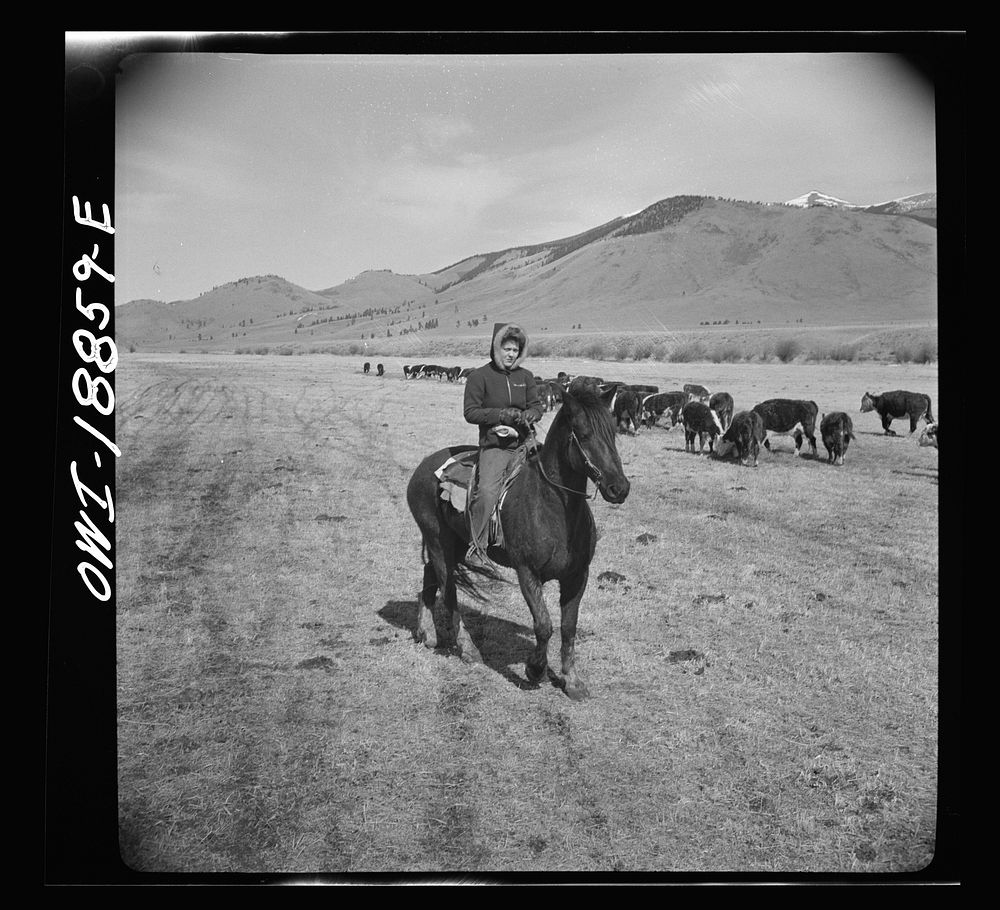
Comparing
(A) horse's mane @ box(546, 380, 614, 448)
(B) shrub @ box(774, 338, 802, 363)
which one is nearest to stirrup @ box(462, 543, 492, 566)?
(A) horse's mane @ box(546, 380, 614, 448)

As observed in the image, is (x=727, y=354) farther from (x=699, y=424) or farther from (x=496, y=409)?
(x=496, y=409)

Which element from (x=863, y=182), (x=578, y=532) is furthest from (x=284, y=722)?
(x=863, y=182)

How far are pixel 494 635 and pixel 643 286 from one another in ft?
7.77

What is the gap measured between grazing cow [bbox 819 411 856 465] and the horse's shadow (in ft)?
7.36

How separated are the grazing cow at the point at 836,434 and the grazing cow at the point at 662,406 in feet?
2.88

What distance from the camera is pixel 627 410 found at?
4516 mm

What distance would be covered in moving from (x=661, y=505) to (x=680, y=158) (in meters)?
2.07

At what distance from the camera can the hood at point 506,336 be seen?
160 inches

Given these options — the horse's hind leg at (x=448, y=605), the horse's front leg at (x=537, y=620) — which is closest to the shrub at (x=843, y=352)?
the horse's front leg at (x=537, y=620)

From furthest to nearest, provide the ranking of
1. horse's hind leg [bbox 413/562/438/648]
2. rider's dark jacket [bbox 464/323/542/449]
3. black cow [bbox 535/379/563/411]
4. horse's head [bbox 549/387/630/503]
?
horse's hind leg [bbox 413/562/438/648] < rider's dark jacket [bbox 464/323/542/449] < black cow [bbox 535/379/563/411] < horse's head [bbox 549/387/630/503]

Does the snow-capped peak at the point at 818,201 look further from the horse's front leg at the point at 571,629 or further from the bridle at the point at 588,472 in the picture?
the horse's front leg at the point at 571,629

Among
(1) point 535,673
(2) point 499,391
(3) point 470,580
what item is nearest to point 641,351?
(2) point 499,391

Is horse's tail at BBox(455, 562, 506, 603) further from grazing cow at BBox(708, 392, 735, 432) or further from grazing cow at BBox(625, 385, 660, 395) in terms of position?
grazing cow at BBox(708, 392, 735, 432)

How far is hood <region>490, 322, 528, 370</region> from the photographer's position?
13.3ft
